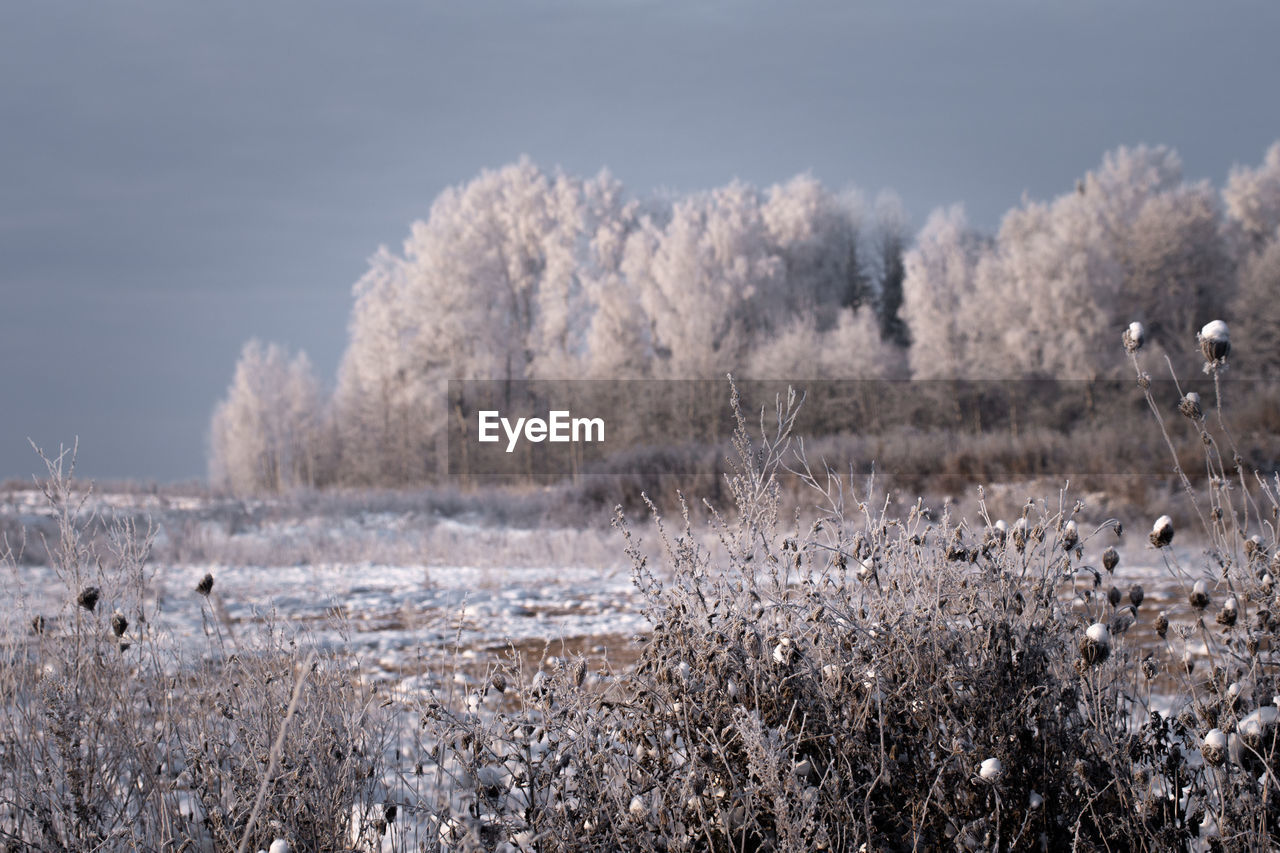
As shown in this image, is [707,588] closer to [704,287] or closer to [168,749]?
[168,749]

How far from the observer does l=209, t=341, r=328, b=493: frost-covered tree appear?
1539 inches

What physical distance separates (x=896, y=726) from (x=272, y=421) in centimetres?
4085

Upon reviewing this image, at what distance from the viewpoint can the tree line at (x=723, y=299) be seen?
3080cm

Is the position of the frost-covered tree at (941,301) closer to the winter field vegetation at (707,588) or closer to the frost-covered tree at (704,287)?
the winter field vegetation at (707,588)

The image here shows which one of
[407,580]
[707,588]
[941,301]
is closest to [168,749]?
[707,588]

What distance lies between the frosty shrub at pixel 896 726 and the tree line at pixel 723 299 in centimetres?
2755

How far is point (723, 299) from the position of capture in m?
33.8

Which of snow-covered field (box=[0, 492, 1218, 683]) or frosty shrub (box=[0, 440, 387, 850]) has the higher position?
frosty shrub (box=[0, 440, 387, 850])

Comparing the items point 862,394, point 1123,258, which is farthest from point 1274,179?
point 862,394

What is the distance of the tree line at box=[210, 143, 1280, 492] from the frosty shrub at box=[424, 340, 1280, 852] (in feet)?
90.4

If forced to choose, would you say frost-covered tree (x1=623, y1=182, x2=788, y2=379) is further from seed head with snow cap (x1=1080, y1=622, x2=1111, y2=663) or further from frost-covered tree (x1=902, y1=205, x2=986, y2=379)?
seed head with snow cap (x1=1080, y1=622, x2=1111, y2=663)

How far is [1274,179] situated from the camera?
130 ft

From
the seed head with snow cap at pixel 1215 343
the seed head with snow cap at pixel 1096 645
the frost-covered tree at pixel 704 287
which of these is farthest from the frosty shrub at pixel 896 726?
the frost-covered tree at pixel 704 287

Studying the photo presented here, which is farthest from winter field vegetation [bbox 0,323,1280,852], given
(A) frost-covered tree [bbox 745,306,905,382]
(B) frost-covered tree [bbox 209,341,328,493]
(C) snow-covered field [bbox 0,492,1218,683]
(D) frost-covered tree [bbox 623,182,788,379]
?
(B) frost-covered tree [bbox 209,341,328,493]
